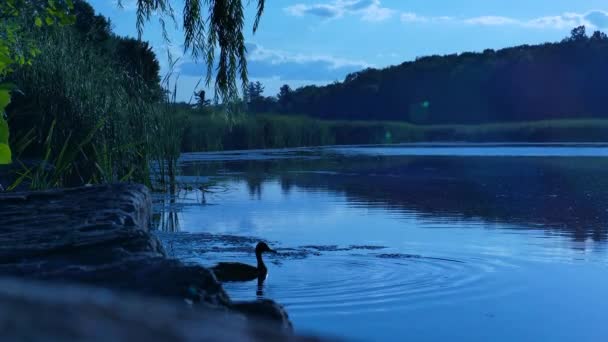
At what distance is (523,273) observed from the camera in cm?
559

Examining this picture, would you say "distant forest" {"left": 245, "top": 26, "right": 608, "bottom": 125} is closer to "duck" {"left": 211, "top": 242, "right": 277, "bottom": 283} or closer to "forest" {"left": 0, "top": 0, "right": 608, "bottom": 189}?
"forest" {"left": 0, "top": 0, "right": 608, "bottom": 189}

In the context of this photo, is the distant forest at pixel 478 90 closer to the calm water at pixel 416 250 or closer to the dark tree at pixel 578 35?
the dark tree at pixel 578 35

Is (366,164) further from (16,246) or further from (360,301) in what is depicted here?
(16,246)

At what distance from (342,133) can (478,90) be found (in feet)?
80.8

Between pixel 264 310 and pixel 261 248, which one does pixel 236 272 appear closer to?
pixel 261 248

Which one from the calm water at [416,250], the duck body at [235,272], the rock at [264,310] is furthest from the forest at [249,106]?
the rock at [264,310]

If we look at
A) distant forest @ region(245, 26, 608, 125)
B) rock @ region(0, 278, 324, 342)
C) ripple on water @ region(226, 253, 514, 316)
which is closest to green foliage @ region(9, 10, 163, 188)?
ripple on water @ region(226, 253, 514, 316)

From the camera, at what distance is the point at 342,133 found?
40.1 metres

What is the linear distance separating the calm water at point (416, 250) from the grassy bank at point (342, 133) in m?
11.7

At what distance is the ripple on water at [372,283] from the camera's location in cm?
466

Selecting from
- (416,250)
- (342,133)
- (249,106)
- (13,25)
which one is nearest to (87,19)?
(249,106)

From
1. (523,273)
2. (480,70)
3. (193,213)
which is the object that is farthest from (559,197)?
(480,70)

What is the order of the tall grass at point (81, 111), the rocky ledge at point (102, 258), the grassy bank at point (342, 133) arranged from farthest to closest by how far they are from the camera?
1. the grassy bank at point (342, 133)
2. the tall grass at point (81, 111)
3. the rocky ledge at point (102, 258)

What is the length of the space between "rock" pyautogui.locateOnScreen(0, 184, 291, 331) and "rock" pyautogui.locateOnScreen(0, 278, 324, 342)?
113 centimetres
